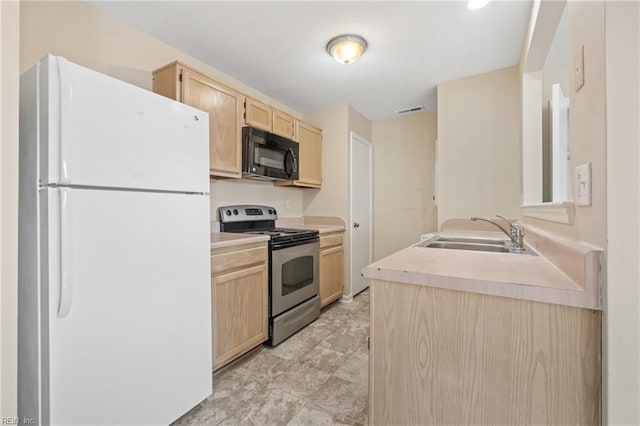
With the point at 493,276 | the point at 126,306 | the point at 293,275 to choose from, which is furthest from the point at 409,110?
the point at 126,306

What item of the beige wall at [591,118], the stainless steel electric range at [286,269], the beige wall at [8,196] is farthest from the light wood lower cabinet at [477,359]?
the stainless steel electric range at [286,269]

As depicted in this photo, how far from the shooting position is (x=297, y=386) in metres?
1.75

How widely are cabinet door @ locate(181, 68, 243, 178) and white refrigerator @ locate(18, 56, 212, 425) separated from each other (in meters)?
0.63

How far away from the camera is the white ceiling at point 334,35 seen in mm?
1751

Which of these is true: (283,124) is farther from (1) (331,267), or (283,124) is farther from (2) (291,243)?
(1) (331,267)

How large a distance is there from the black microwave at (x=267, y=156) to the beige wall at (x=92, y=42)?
44 cm

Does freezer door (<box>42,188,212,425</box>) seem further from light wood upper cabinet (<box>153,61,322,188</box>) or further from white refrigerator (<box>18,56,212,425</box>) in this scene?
light wood upper cabinet (<box>153,61,322,188</box>)

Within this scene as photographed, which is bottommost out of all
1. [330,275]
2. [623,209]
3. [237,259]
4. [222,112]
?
[330,275]

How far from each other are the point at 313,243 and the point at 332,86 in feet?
5.55

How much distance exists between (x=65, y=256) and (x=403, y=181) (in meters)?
3.62

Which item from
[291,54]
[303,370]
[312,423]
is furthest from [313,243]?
[291,54]

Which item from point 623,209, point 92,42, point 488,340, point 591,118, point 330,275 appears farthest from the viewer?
point 330,275

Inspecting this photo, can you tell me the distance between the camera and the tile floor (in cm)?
149

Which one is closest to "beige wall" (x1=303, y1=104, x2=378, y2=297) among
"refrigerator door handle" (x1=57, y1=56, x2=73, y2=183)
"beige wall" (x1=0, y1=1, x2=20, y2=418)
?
"refrigerator door handle" (x1=57, y1=56, x2=73, y2=183)
